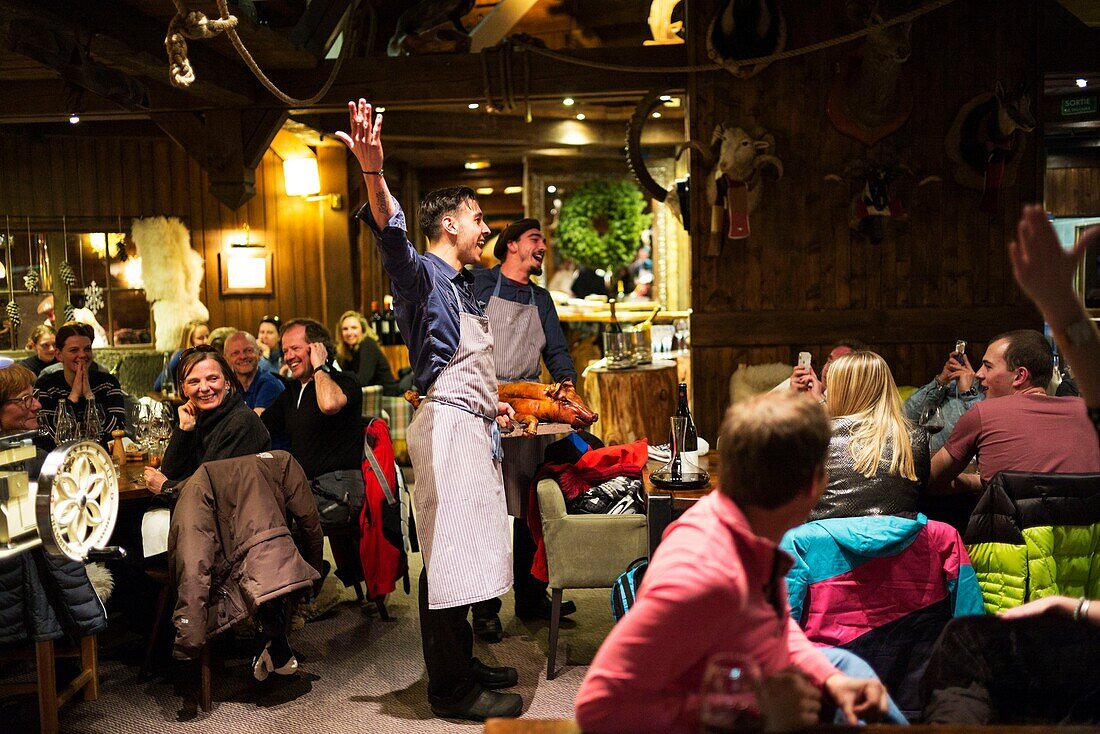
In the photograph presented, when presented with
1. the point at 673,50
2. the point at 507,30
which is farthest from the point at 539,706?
the point at 507,30

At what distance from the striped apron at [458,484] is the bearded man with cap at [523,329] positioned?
3.72 feet

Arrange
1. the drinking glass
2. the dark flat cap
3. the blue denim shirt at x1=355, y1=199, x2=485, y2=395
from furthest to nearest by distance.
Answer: the dark flat cap → the blue denim shirt at x1=355, y1=199, x2=485, y2=395 → the drinking glass

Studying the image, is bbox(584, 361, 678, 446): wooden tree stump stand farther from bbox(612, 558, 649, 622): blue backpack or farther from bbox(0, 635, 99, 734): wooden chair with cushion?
bbox(0, 635, 99, 734): wooden chair with cushion

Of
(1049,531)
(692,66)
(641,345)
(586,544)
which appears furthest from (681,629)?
(641,345)

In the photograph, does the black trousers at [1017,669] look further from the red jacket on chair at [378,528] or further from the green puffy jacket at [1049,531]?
the red jacket on chair at [378,528]

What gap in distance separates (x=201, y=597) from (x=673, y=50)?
4454 millimetres

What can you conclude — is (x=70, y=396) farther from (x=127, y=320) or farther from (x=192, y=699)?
(x=127, y=320)

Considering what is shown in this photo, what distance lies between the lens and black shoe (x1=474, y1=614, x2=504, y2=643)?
434cm

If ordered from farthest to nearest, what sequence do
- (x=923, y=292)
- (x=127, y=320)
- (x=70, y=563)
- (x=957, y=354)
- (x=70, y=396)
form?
(x=127, y=320)
(x=923, y=292)
(x=70, y=396)
(x=957, y=354)
(x=70, y=563)

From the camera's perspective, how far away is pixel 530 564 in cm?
466

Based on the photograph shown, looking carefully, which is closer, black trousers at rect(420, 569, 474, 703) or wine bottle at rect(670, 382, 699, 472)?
black trousers at rect(420, 569, 474, 703)

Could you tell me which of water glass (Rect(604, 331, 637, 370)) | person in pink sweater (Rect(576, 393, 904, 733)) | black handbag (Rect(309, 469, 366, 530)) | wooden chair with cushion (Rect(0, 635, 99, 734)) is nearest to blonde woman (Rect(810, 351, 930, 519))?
person in pink sweater (Rect(576, 393, 904, 733))

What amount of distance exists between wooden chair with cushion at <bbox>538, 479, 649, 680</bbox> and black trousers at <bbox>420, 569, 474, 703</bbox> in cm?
47

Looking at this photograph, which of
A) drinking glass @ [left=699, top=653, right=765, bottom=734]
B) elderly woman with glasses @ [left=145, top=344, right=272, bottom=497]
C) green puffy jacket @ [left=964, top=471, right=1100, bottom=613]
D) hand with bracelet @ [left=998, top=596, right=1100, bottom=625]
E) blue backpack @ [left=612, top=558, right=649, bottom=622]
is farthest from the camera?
elderly woman with glasses @ [left=145, top=344, right=272, bottom=497]
